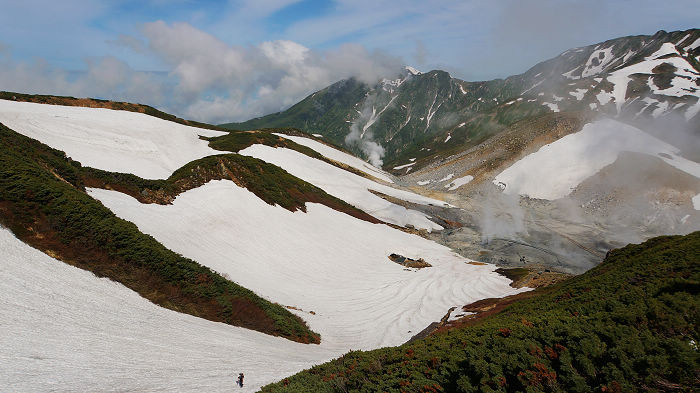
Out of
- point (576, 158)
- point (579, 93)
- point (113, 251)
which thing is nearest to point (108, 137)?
point (113, 251)

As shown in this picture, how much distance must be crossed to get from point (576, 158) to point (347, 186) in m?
65.6

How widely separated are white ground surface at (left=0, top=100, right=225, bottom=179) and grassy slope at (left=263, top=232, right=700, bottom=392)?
44830mm

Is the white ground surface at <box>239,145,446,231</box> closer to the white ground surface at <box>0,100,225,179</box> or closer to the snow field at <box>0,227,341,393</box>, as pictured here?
the white ground surface at <box>0,100,225,179</box>

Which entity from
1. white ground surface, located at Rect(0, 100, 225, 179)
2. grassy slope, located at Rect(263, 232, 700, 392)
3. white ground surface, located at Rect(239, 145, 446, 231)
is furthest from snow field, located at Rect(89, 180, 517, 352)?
white ground surface, located at Rect(239, 145, 446, 231)

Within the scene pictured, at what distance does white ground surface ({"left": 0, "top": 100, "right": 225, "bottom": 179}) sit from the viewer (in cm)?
4613

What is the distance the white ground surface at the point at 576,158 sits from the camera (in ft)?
294

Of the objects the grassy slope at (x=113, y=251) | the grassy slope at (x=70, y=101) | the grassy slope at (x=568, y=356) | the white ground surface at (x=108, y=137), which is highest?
the grassy slope at (x=70, y=101)

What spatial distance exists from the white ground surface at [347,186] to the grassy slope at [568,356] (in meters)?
51.6

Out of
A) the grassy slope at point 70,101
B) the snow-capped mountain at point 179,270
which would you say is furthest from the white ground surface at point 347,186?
the grassy slope at point 70,101

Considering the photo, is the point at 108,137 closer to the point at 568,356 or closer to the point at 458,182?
the point at 568,356

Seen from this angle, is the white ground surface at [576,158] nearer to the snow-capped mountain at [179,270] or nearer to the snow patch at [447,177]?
the snow patch at [447,177]

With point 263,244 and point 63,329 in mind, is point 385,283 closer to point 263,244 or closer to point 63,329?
point 263,244

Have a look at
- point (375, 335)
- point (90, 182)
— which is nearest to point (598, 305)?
point (375, 335)

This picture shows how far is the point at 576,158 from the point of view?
3826 inches
